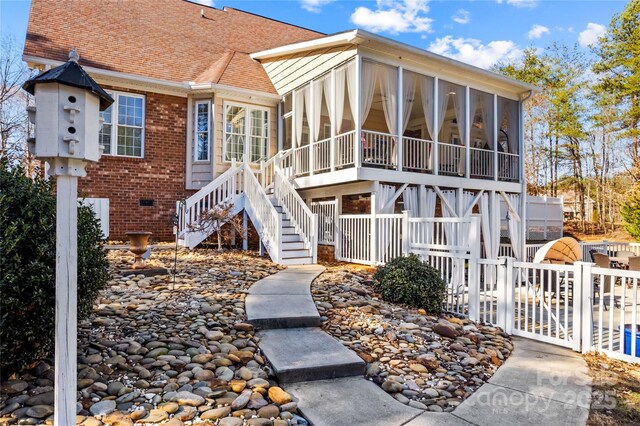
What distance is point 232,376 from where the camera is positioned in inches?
124

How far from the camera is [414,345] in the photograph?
13.5ft

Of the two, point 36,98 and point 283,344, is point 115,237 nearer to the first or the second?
point 283,344

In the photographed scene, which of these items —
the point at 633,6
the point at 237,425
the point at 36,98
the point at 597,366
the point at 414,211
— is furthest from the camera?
the point at 633,6

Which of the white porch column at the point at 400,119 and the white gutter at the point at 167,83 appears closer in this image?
the white gutter at the point at 167,83

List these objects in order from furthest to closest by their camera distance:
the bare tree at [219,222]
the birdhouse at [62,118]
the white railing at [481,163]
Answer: the white railing at [481,163] < the bare tree at [219,222] < the birdhouse at [62,118]

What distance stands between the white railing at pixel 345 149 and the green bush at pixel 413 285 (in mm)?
3935

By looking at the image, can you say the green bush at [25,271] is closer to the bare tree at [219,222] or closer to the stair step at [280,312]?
the stair step at [280,312]

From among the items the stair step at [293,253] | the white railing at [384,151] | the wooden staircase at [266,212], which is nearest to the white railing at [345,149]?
the white railing at [384,151]

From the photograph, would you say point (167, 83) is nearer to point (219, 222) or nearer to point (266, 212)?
point (219, 222)

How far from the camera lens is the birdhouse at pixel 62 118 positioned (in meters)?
2.28

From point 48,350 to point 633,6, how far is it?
85.5ft

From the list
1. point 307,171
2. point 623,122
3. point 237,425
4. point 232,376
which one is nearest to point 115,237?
point 307,171

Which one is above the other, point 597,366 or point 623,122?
point 623,122

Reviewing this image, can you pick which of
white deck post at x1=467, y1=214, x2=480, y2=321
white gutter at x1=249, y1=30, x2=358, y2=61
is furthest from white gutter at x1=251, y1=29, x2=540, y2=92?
white deck post at x1=467, y1=214, x2=480, y2=321
